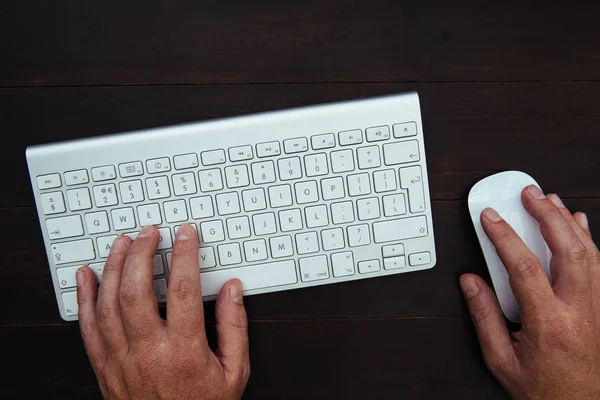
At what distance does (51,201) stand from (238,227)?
24 centimetres

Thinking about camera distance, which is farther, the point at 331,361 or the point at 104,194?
the point at 331,361

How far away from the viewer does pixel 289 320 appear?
68 cm

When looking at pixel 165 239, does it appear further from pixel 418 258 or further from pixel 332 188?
pixel 418 258

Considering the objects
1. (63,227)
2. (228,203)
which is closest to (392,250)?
(228,203)

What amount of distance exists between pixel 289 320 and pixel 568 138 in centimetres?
48

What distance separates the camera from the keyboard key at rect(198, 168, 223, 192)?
1.90 feet

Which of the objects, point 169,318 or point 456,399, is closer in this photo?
point 169,318

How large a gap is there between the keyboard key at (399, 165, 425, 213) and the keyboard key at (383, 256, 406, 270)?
67 mm

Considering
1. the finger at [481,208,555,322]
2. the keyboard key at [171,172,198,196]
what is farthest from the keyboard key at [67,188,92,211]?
the finger at [481,208,555,322]

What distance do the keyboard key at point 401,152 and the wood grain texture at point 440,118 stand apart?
8 cm

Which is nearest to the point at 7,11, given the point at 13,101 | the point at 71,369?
the point at 13,101

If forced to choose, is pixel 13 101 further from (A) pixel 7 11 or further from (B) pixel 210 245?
(B) pixel 210 245

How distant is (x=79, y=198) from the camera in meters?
0.58

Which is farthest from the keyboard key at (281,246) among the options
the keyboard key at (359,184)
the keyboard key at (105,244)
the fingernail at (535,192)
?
the fingernail at (535,192)
